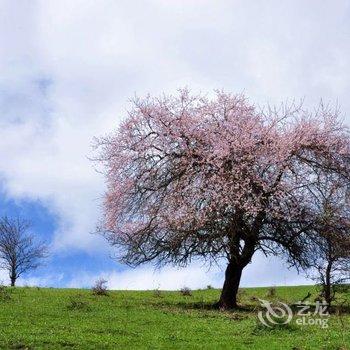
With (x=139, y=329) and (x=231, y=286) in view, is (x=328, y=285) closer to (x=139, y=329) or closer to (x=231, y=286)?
(x=231, y=286)

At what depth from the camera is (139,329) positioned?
22.1 metres

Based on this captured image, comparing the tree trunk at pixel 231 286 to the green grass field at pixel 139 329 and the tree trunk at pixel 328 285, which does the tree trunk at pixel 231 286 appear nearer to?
the green grass field at pixel 139 329

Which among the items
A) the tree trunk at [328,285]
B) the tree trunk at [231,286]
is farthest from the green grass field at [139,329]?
the tree trunk at [328,285]

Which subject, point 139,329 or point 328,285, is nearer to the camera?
point 139,329

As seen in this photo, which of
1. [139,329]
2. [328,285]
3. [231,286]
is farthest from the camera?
[231,286]

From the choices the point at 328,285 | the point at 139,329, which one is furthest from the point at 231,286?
the point at 139,329

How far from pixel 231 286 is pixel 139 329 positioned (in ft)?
42.2

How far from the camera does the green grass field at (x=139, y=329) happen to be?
1861 centimetres

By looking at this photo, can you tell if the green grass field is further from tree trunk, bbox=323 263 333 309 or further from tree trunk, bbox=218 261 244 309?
tree trunk, bbox=323 263 333 309

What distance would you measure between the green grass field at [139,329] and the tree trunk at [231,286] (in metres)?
1.78

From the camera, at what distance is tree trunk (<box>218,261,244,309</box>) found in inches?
1319

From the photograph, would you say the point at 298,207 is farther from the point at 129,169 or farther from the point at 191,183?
the point at 129,169

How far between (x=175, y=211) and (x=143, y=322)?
9974 mm

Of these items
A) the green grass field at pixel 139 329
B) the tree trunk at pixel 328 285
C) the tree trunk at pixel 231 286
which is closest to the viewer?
the green grass field at pixel 139 329
